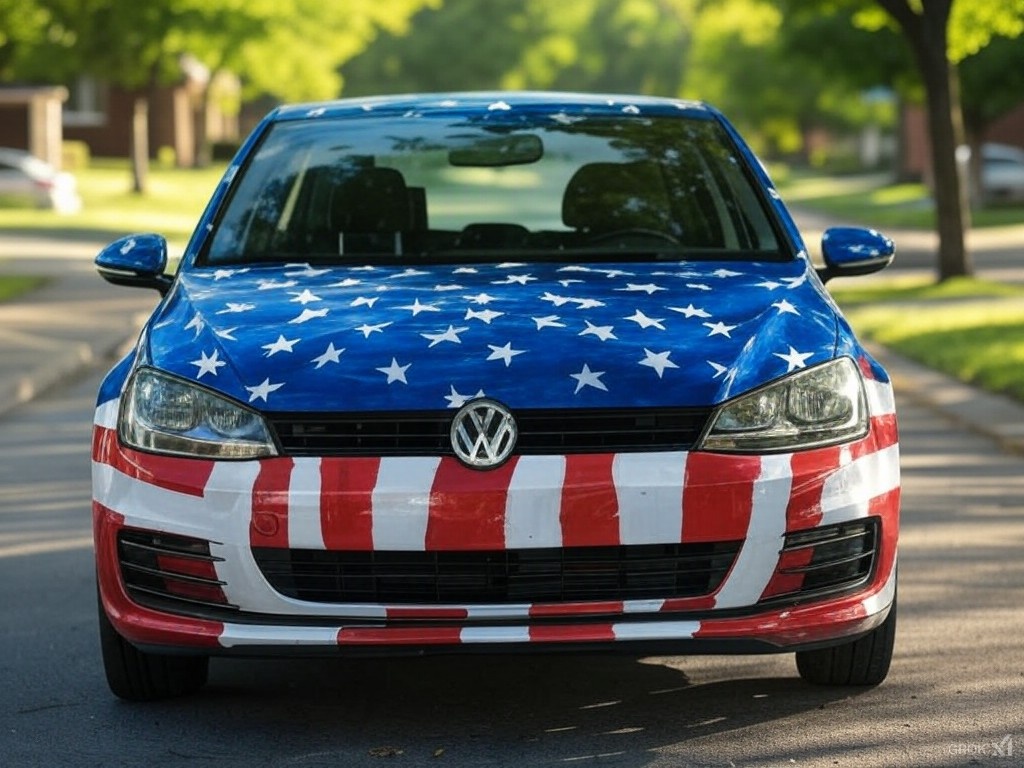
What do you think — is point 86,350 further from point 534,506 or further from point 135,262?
point 534,506

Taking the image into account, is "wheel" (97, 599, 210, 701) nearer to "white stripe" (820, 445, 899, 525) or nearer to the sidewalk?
"white stripe" (820, 445, 899, 525)

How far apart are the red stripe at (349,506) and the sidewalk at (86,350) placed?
662cm

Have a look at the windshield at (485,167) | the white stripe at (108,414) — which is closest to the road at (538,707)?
the white stripe at (108,414)

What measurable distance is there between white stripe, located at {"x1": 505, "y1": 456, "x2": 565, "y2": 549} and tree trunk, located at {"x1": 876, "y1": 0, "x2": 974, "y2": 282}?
17230 mm

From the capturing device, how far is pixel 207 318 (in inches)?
213

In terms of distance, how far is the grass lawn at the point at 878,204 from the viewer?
136ft

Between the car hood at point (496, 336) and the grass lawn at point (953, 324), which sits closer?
the car hood at point (496, 336)

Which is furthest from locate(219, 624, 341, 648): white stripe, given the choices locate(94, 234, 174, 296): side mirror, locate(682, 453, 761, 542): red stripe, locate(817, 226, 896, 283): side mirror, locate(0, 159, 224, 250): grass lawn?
locate(0, 159, 224, 250): grass lawn

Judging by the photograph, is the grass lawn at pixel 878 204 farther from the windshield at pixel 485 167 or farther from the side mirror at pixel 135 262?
the side mirror at pixel 135 262

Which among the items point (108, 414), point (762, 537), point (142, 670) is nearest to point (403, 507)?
point (762, 537)

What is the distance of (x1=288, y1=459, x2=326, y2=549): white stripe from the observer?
481 centimetres

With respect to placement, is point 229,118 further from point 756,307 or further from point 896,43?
point 756,307

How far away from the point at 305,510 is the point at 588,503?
2.14 ft

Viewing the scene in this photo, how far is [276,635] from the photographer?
4.92 meters
